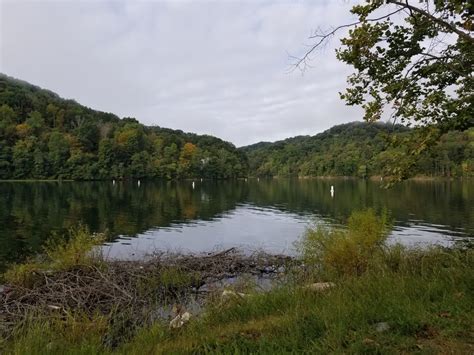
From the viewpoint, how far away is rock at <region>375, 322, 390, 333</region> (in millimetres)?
5781

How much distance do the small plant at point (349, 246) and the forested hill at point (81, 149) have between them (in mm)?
132863

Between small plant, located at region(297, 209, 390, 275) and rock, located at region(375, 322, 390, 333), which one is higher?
rock, located at region(375, 322, 390, 333)

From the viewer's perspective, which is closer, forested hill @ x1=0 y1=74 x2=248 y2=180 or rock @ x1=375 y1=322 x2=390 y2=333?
rock @ x1=375 y1=322 x2=390 y2=333

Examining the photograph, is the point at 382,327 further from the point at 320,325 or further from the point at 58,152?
the point at 58,152

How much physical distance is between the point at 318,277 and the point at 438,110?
19.6 feet

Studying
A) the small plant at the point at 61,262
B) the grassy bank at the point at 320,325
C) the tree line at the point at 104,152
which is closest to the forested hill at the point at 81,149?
the tree line at the point at 104,152

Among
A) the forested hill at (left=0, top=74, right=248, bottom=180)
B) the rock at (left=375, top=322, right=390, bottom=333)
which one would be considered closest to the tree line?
the forested hill at (left=0, top=74, right=248, bottom=180)

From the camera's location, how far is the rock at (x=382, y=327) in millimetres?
5781

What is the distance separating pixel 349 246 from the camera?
1314cm

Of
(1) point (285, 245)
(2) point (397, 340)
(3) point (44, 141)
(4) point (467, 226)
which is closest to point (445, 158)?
(4) point (467, 226)

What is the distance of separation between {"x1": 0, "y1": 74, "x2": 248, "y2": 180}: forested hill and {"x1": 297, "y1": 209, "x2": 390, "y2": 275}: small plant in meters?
133

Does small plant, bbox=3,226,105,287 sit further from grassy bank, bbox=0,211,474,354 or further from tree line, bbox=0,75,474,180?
tree line, bbox=0,75,474,180

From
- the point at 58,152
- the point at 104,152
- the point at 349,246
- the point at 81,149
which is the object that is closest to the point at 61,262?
the point at 349,246

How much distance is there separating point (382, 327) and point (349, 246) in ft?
24.4
